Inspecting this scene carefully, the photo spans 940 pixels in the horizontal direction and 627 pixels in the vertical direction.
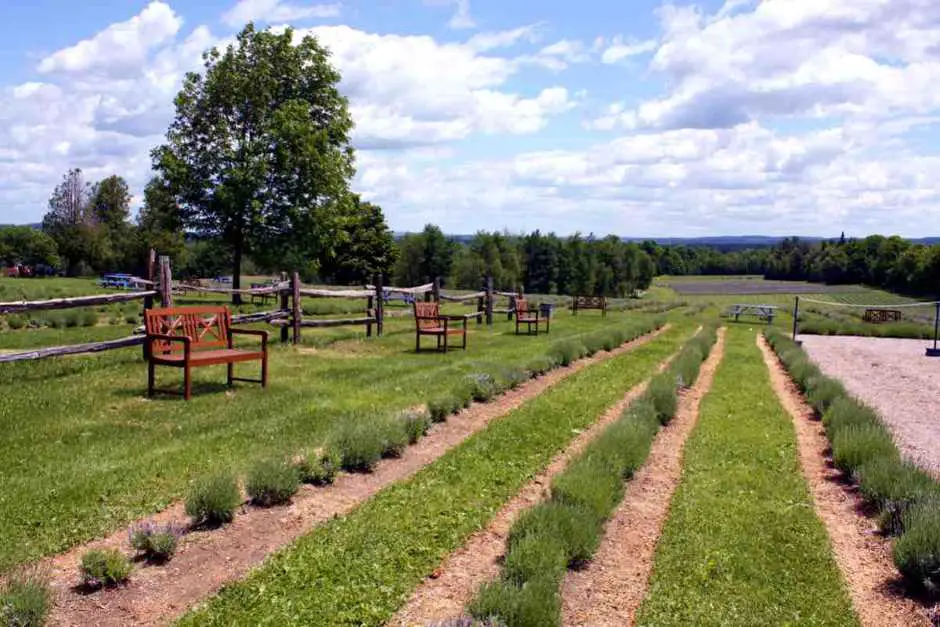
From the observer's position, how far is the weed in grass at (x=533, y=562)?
14.8 ft

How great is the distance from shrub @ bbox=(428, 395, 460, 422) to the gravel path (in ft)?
15.8

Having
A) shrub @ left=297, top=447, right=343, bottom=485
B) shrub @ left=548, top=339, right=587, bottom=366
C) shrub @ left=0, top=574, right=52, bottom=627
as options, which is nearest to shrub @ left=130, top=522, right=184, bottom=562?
shrub @ left=0, top=574, right=52, bottom=627

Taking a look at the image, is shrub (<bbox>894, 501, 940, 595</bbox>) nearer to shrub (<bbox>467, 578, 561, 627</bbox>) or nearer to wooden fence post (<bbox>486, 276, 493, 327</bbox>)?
shrub (<bbox>467, 578, 561, 627</bbox>)

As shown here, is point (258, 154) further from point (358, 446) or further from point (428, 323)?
point (358, 446)

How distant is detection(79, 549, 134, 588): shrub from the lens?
A: 14.0ft

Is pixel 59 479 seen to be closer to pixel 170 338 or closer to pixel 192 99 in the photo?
pixel 170 338

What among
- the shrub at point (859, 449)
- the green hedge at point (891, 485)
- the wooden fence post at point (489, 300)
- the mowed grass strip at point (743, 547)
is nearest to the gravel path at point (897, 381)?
the shrub at point (859, 449)

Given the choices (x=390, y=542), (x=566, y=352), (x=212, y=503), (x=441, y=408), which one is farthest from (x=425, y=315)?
(x=390, y=542)

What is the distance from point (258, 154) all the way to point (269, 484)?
95.8 ft

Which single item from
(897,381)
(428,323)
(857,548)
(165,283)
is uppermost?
(165,283)

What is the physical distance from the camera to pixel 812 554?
5.41m

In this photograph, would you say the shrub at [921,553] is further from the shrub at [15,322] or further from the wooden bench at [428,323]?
the shrub at [15,322]

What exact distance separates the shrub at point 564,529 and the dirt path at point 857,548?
1610 millimetres

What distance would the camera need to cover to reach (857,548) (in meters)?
5.71
